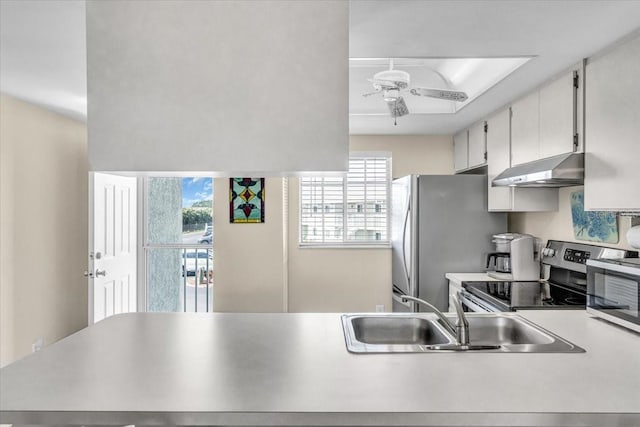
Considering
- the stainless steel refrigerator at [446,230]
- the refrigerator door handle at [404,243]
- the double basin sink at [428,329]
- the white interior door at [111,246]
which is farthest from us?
the refrigerator door handle at [404,243]

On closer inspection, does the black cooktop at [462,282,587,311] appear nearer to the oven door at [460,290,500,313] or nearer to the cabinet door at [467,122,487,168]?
the oven door at [460,290,500,313]

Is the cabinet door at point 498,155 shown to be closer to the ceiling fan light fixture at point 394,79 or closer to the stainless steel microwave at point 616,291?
the ceiling fan light fixture at point 394,79

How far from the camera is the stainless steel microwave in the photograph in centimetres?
166

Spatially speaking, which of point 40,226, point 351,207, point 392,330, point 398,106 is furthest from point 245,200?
point 392,330

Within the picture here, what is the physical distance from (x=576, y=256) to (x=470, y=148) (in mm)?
1503

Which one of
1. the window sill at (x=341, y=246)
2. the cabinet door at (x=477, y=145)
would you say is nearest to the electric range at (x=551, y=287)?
the cabinet door at (x=477, y=145)

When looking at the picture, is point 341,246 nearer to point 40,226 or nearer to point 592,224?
point 592,224

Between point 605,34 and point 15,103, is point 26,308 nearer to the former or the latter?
point 15,103

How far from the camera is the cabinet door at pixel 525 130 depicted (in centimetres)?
269

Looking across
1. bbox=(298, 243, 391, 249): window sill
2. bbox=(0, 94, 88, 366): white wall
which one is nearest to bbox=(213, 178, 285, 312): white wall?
bbox=(298, 243, 391, 249): window sill

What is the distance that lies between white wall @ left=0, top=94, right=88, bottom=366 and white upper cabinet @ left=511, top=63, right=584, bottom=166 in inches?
141

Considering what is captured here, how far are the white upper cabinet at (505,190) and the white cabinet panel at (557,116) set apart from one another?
50 centimetres

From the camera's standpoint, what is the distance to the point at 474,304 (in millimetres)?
2832

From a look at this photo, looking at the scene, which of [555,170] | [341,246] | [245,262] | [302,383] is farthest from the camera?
[341,246]
